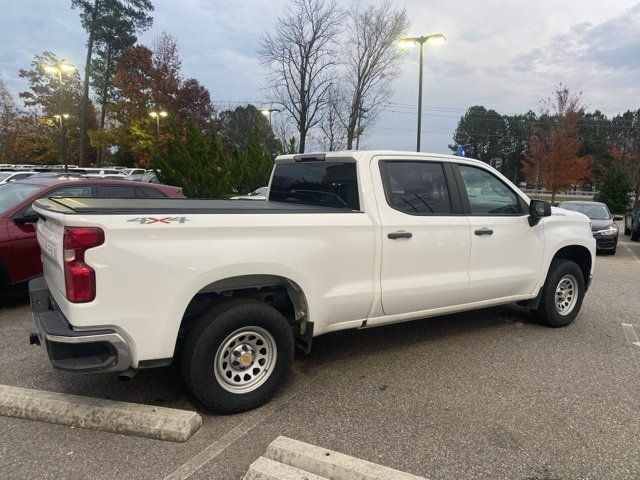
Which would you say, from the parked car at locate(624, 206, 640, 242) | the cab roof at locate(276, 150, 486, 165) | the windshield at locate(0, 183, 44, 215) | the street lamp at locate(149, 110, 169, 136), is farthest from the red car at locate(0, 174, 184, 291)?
the street lamp at locate(149, 110, 169, 136)

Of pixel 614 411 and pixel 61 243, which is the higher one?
pixel 61 243

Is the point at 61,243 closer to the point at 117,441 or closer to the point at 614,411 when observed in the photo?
the point at 117,441

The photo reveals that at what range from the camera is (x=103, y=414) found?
10.4 feet

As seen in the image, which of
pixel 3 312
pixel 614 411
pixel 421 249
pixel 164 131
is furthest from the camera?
pixel 164 131

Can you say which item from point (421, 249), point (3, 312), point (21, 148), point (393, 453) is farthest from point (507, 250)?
point (21, 148)

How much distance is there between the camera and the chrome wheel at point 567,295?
550 centimetres

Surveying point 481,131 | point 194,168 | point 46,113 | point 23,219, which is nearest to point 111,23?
point 46,113

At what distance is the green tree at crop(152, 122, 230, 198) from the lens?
47.9 feet

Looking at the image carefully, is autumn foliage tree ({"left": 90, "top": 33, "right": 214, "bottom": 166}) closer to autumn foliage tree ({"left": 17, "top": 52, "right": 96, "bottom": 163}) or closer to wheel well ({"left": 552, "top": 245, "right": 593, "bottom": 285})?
autumn foliage tree ({"left": 17, "top": 52, "right": 96, "bottom": 163})

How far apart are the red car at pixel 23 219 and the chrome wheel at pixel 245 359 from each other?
383 cm

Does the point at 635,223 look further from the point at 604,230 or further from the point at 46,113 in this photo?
the point at 46,113

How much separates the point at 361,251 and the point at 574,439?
1.94 meters

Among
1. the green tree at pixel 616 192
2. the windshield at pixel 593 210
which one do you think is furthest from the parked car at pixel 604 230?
the green tree at pixel 616 192

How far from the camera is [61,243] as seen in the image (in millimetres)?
2812
